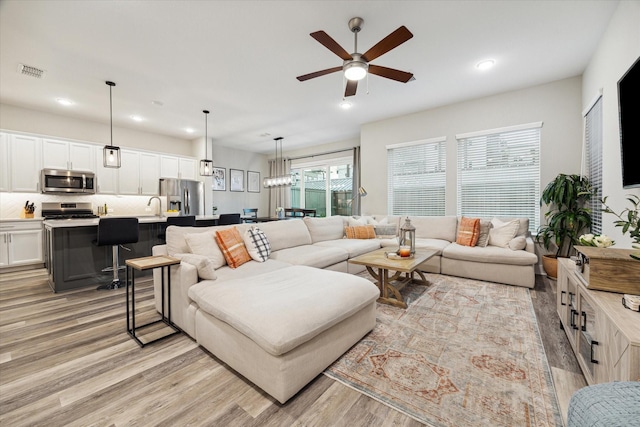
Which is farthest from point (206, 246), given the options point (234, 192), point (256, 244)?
point (234, 192)

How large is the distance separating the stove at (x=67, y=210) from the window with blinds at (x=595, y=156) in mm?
8317

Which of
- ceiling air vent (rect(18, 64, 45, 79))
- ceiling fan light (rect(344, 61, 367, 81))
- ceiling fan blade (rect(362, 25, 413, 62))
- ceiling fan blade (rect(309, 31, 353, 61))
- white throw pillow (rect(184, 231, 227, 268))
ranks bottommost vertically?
white throw pillow (rect(184, 231, 227, 268))

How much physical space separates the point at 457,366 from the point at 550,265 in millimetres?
3090

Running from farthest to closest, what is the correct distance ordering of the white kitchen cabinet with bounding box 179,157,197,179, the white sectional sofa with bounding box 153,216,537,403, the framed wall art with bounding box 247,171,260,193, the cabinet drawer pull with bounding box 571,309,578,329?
the framed wall art with bounding box 247,171,260,193 < the white kitchen cabinet with bounding box 179,157,197,179 < the cabinet drawer pull with bounding box 571,309,578,329 < the white sectional sofa with bounding box 153,216,537,403

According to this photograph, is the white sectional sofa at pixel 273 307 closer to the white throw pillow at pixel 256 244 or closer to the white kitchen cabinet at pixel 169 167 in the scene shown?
the white throw pillow at pixel 256 244

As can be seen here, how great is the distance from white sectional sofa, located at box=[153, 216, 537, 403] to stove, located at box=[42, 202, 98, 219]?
415 cm

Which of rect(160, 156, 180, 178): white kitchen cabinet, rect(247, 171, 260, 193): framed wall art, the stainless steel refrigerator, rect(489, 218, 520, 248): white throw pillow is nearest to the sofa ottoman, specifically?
rect(489, 218, 520, 248): white throw pillow

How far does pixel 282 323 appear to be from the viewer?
152 centimetres

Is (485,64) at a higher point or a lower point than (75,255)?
higher

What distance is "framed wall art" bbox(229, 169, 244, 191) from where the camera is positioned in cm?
809

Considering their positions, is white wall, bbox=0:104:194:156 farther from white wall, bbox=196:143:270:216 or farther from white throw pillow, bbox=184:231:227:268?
white throw pillow, bbox=184:231:227:268

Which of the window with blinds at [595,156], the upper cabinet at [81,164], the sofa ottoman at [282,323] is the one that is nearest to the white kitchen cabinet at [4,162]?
the upper cabinet at [81,164]

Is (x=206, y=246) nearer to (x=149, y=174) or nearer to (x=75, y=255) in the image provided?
(x=75, y=255)

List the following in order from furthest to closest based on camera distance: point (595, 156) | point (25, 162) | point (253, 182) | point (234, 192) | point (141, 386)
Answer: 1. point (253, 182)
2. point (234, 192)
3. point (25, 162)
4. point (595, 156)
5. point (141, 386)
